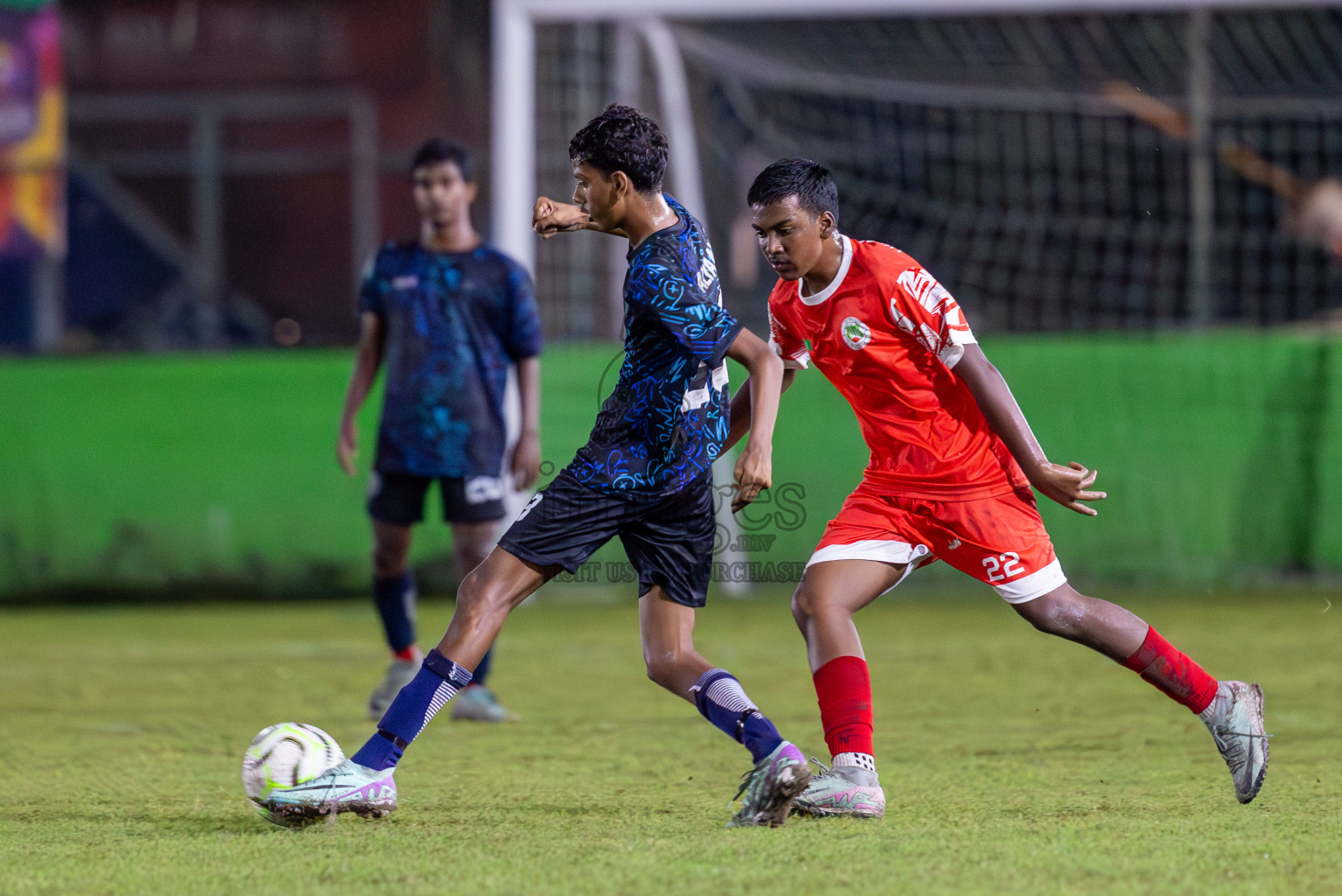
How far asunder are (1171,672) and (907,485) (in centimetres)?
85

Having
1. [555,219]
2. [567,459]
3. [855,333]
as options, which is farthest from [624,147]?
[567,459]

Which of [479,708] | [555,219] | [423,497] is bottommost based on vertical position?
[479,708]

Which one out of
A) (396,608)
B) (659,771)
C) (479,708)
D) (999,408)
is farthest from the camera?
(396,608)

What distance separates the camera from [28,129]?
1366 cm

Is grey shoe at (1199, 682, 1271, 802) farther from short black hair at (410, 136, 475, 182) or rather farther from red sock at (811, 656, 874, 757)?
short black hair at (410, 136, 475, 182)

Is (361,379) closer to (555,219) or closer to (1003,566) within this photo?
(555,219)

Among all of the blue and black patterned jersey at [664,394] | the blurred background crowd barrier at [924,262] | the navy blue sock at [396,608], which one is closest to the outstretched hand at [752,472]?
the blue and black patterned jersey at [664,394]

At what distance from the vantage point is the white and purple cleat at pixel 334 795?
378 cm

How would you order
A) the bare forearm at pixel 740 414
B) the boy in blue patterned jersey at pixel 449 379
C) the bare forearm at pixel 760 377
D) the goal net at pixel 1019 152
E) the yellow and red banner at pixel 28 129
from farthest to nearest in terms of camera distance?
1. the yellow and red banner at pixel 28 129
2. the goal net at pixel 1019 152
3. the boy in blue patterned jersey at pixel 449 379
4. the bare forearm at pixel 740 414
5. the bare forearm at pixel 760 377

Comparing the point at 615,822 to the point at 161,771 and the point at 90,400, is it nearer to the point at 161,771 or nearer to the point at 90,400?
the point at 161,771

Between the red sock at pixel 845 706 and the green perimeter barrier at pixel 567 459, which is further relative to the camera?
the green perimeter barrier at pixel 567 459

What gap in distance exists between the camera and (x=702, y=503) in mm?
4066

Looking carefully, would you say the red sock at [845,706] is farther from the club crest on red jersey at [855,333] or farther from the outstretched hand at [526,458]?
the outstretched hand at [526,458]

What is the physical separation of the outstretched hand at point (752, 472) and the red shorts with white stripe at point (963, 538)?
0.54 metres
